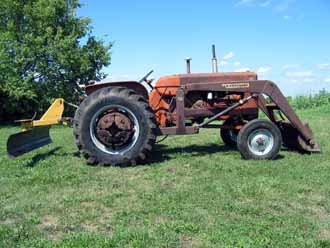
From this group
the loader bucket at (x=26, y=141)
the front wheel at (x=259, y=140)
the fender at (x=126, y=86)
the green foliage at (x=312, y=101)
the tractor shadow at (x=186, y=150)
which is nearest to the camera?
the front wheel at (x=259, y=140)

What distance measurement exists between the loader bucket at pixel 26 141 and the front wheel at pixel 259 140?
3503 millimetres

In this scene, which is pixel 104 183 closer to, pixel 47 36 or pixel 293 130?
pixel 293 130

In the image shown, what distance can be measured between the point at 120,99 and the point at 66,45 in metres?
12.2

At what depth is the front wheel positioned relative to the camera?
6605 mm

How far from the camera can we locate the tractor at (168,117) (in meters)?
6.44

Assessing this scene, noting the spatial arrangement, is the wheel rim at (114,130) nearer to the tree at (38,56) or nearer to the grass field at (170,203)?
the grass field at (170,203)

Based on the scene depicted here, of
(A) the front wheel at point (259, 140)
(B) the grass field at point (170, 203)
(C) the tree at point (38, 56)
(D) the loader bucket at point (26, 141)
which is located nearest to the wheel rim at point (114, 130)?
(B) the grass field at point (170, 203)

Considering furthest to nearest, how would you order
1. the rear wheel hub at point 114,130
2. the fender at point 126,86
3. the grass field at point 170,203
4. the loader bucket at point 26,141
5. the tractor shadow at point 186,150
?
1. the tractor shadow at point 186,150
2. the fender at point 126,86
3. the loader bucket at point 26,141
4. the rear wheel hub at point 114,130
5. the grass field at point 170,203

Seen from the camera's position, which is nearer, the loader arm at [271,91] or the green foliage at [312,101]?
the loader arm at [271,91]

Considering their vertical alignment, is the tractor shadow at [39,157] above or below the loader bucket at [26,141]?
below

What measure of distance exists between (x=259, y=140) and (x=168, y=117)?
162 cm

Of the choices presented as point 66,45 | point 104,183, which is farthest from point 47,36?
point 104,183

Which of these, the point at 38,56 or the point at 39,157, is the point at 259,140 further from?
the point at 38,56

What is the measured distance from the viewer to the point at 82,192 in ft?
16.2
